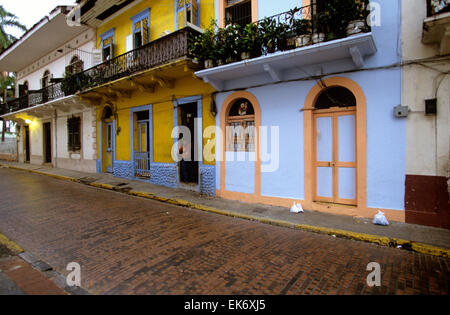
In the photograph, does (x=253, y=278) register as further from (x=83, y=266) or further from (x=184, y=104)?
(x=184, y=104)

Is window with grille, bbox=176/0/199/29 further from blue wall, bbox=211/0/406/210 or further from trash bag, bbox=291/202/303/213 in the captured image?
trash bag, bbox=291/202/303/213

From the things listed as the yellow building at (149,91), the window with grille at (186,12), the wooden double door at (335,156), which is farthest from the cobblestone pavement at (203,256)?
the window with grille at (186,12)

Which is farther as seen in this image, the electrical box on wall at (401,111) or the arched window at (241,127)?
the arched window at (241,127)

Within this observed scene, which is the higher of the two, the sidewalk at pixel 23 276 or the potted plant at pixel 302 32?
the potted plant at pixel 302 32

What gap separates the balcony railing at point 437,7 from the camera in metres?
4.39

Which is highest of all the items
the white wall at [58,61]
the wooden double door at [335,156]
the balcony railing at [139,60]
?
the white wall at [58,61]

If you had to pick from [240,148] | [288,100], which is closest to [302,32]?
[288,100]

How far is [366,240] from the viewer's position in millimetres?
4812

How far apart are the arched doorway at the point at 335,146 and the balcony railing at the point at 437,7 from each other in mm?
2061

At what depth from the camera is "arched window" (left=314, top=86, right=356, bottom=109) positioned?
6.24 metres

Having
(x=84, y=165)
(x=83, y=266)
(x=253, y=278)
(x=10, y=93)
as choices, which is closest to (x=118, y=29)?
(x=84, y=165)

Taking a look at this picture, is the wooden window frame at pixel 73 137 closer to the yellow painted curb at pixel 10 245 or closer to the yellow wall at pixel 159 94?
→ the yellow wall at pixel 159 94

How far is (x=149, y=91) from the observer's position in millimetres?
10195
